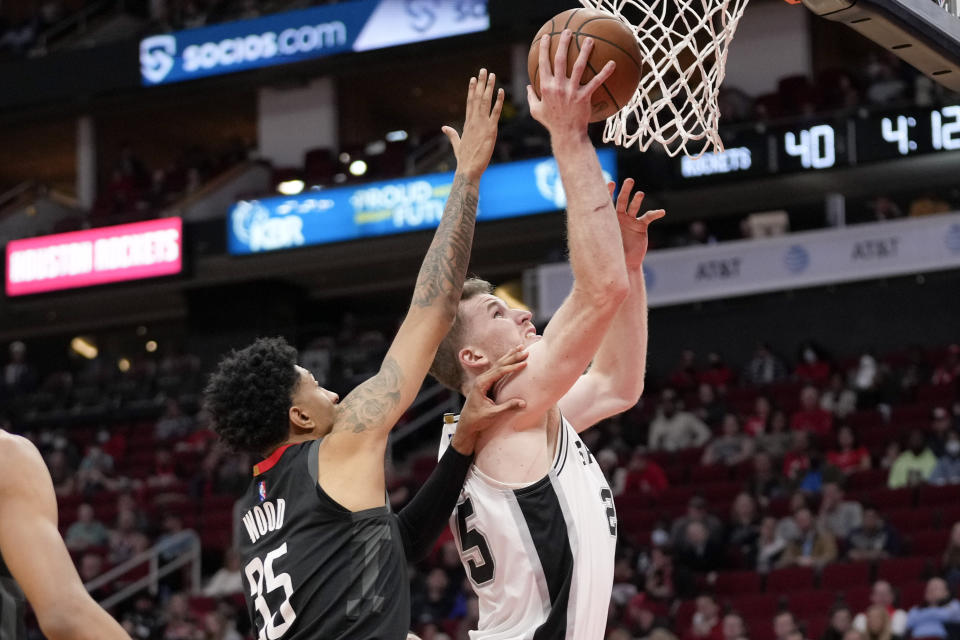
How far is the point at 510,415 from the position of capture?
3395 millimetres

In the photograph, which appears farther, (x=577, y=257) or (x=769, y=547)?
(x=769, y=547)

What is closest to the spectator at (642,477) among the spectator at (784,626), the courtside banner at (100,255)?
the spectator at (784,626)

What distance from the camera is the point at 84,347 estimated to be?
24766 mm

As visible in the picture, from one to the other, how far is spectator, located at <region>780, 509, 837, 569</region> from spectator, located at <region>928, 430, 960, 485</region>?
125 centimetres

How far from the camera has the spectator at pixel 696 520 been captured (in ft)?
38.7

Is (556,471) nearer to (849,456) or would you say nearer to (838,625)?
(838,625)

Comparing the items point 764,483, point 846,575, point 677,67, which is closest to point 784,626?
point 846,575

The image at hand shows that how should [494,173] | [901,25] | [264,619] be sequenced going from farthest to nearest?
[494,173] < [901,25] < [264,619]

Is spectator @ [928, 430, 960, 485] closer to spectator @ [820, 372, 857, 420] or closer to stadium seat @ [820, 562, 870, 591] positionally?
stadium seat @ [820, 562, 870, 591]

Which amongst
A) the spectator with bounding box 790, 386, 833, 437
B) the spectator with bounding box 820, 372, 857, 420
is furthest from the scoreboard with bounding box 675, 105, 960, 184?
the spectator with bounding box 790, 386, 833, 437

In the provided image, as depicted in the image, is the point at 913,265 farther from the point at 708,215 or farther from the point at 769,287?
the point at 708,215

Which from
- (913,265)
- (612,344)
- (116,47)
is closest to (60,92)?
(116,47)

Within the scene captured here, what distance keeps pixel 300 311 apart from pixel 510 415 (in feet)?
60.4

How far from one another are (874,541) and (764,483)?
1564 millimetres
